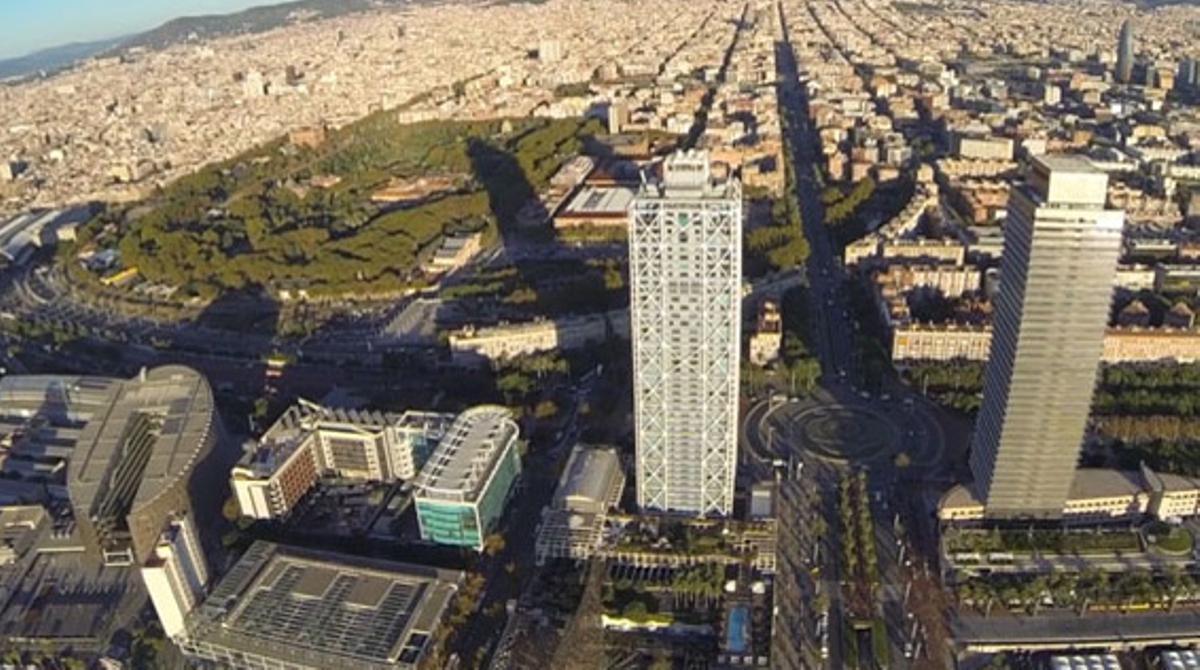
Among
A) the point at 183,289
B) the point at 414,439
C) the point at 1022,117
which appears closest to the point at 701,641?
the point at 414,439

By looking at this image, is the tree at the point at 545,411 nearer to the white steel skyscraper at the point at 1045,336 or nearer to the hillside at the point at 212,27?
the white steel skyscraper at the point at 1045,336

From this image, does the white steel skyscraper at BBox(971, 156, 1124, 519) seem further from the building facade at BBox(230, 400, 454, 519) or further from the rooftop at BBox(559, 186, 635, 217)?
the rooftop at BBox(559, 186, 635, 217)

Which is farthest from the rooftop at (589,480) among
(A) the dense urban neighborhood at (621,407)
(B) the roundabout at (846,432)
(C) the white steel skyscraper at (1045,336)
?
(C) the white steel skyscraper at (1045,336)

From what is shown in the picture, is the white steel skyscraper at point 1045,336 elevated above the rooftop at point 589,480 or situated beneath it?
elevated above

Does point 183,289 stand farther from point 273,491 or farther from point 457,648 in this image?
point 457,648

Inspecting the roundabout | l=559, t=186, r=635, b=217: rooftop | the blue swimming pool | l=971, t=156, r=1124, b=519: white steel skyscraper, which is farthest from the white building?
l=559, t=186, r=635, b=217: rooftop
